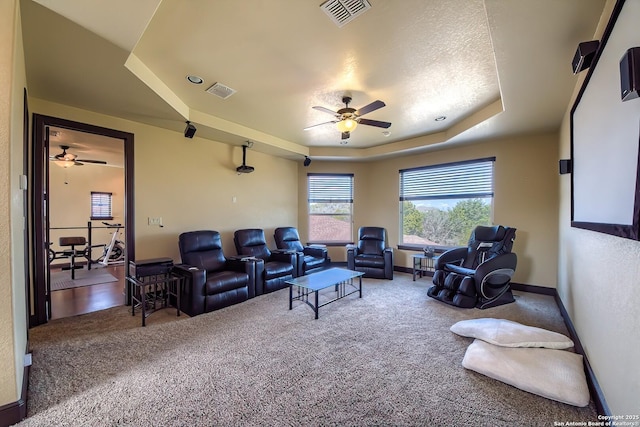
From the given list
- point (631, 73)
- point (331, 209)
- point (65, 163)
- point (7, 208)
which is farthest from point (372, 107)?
point (65, 163)

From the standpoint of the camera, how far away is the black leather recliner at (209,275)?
3441 mm

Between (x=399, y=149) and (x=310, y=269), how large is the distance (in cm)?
307

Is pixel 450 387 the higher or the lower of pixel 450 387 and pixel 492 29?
the lower

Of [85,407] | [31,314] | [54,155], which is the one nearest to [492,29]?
[85,407]

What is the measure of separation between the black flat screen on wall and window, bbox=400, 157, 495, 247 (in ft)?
9.59

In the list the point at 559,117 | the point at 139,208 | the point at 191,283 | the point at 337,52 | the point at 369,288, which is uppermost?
the point at 337,52

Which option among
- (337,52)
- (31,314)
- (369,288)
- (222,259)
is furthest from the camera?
(369,288)

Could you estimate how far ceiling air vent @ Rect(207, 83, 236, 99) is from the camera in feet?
10.3

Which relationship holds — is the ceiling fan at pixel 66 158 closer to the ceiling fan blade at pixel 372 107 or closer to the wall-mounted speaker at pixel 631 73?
the ceiling fan blade at pixel 372 107

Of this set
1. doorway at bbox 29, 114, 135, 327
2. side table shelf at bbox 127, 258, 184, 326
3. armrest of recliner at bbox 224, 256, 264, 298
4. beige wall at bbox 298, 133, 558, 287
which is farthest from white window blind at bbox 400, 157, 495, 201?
doorway at bbox 29, 114, 135, 327

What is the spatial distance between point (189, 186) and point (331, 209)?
129 inches

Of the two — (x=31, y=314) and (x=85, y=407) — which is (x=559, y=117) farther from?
(x=31, y=314)

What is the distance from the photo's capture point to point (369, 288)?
464 centimetres

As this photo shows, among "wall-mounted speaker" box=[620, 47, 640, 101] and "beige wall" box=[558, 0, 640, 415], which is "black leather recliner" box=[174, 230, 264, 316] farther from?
"wall-mounted speaker" box=[620, 47, 640, 101]
